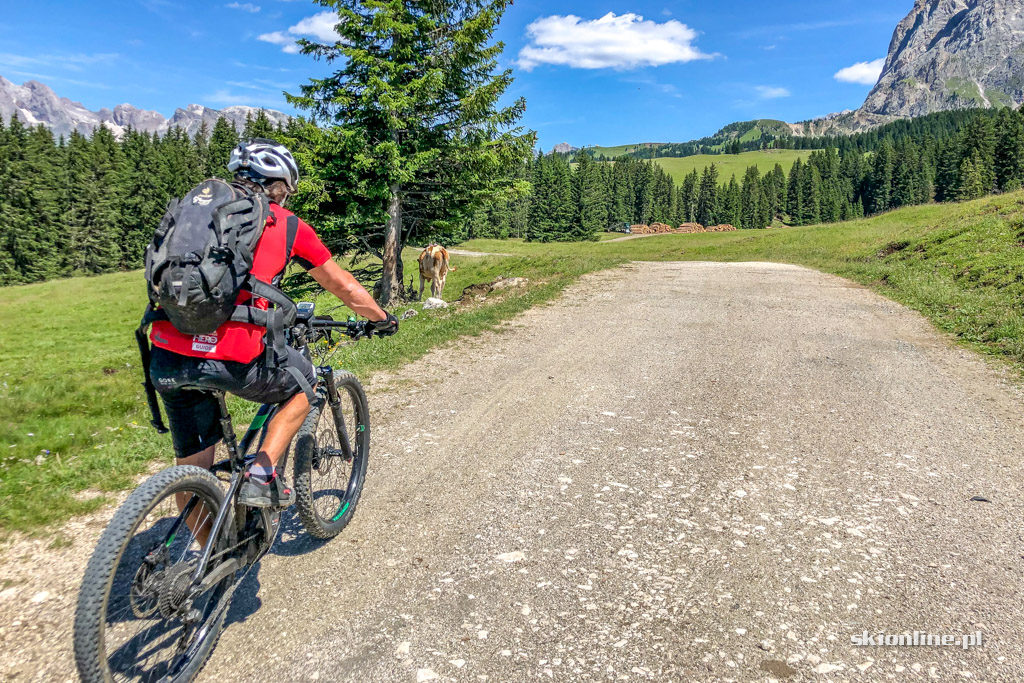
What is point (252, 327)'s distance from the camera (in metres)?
2.94

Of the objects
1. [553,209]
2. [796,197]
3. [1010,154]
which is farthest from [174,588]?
[796,197]

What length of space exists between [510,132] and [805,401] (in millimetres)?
14578

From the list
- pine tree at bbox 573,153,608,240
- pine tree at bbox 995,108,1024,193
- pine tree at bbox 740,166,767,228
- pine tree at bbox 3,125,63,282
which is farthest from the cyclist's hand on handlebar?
pine tree at bbox 740,166,767,228

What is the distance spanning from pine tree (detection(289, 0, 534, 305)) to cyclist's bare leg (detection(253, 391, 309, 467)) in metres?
15.0

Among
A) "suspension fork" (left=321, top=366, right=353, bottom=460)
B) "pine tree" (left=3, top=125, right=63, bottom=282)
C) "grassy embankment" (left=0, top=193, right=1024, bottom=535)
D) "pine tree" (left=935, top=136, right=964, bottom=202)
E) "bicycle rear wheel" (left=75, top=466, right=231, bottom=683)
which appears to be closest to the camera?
"bicycle rear wheel" (left=75, top=466, right=231, bottom=683)

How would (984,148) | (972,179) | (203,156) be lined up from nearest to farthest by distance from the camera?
(972,179)
(984,148)
(203,156)

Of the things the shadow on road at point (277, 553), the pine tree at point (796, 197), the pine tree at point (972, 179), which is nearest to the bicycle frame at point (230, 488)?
the shadow on road at point (277, 553)

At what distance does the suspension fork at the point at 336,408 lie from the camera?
154 inches

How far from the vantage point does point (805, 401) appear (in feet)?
24.1

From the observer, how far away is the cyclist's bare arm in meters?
3.40

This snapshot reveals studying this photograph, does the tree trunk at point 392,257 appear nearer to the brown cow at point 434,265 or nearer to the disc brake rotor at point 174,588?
the brown cow at point 434,265

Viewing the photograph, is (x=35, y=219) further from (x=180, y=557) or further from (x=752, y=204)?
(x=752, y=204)

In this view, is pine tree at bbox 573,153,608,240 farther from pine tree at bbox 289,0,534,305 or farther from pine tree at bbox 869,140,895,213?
pine tree at bbox 289,0,534,305

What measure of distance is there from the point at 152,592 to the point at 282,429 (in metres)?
1.00
